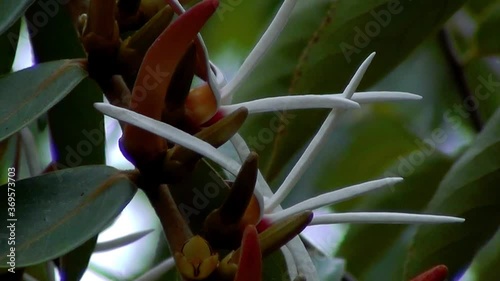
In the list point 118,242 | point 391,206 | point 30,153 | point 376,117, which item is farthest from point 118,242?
point 376,117

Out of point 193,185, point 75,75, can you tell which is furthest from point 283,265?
point 75,75

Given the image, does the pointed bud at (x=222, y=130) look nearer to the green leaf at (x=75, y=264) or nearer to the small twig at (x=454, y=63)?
the green leaf at (x=75, y=264)

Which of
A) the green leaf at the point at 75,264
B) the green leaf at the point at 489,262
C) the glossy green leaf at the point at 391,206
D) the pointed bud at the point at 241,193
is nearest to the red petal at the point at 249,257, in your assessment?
the pointed bud at the point at 241,193

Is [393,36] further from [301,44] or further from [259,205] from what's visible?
[259,205]

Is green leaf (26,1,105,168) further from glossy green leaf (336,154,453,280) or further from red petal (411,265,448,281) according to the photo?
glossy green leaf (336,154,453,280)

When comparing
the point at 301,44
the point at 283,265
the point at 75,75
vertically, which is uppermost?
the point at 75,75

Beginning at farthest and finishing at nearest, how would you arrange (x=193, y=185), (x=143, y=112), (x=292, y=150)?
1. (x=292, y=150)
2. (x=193, y=185)
3. (x=143, y=112)

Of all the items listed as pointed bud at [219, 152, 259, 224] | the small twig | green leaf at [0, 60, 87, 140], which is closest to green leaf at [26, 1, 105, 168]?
green leaf at [0, 60, 87, 140]
